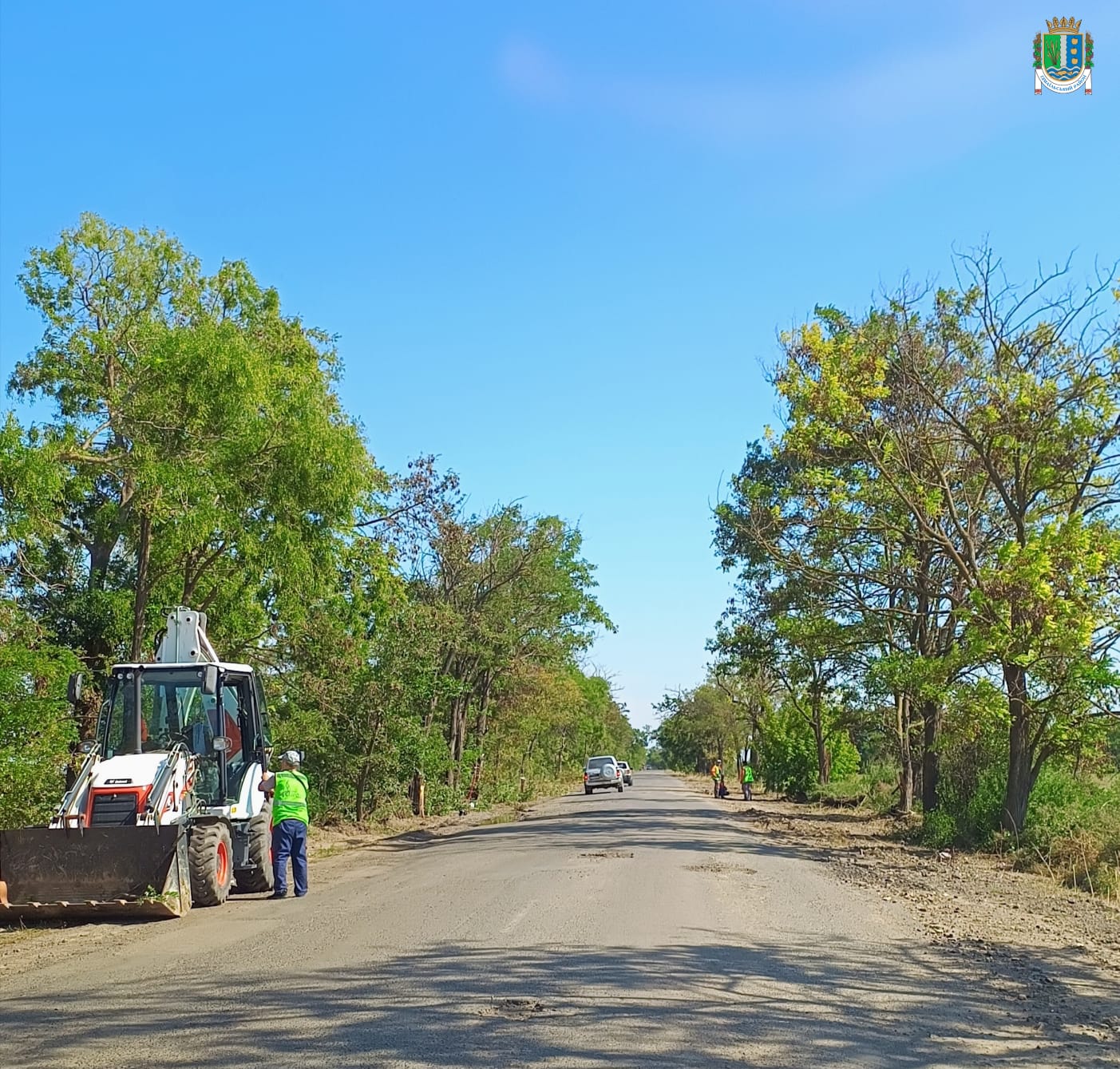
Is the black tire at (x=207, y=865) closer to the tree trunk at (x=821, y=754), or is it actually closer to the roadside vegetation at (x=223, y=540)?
the roadside vegetation at (x=223, y=540)

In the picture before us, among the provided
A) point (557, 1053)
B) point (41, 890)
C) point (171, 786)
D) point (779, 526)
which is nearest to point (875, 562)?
point (779, 526)

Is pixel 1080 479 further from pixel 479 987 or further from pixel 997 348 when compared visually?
pixel 479 987

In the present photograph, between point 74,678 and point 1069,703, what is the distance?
16929 millimetres

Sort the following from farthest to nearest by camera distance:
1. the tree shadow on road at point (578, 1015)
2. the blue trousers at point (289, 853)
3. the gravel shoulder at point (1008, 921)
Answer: the blue trousers at point (289, 853), the gravel shoulder at point (1008, 921), the tree shadow on road at point (578, 1015)

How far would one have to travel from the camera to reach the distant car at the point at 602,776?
61875 mm

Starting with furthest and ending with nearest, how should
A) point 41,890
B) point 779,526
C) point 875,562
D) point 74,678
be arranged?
point 875,562 → point 779,526 → point 74,678 → point 41,890

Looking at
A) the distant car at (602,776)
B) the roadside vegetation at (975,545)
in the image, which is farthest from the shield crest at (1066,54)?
the distant car at (602,776)

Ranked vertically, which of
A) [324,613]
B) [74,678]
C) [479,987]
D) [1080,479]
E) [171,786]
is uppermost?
[1080,479]

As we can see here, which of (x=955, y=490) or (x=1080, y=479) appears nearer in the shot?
(x=1080, y=479)

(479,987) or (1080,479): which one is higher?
(1080,479)

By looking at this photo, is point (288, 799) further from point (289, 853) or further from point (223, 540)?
point (223, 540)

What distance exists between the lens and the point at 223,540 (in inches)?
794

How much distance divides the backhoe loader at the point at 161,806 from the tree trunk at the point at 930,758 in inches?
681

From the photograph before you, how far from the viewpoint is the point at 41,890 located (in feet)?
39.7
